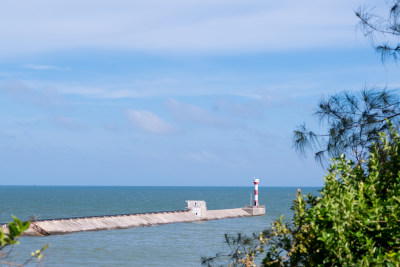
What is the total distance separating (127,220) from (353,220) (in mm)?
48175

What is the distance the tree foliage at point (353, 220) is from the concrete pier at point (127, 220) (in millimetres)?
35064

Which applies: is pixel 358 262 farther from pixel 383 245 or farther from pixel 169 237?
pixel 169 237

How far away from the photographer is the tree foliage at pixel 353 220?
685 cm

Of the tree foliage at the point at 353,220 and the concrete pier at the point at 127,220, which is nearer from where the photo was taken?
the tree foliage at the point at 353,220

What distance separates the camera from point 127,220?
177 ft

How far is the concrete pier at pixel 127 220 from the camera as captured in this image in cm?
4488

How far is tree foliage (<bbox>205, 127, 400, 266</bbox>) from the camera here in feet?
22.5

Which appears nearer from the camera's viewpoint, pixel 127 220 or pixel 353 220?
pixel 353 220

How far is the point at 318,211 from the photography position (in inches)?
287

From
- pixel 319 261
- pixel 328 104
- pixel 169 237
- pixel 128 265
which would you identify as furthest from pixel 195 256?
pixel 319 261

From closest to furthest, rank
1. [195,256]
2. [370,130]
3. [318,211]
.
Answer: [318,211] → [370,130] → [195,256]

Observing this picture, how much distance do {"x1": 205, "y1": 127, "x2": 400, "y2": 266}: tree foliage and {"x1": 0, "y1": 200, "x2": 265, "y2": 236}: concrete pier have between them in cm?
3506

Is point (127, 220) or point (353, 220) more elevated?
point (127, 220)

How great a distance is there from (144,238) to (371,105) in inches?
1435
